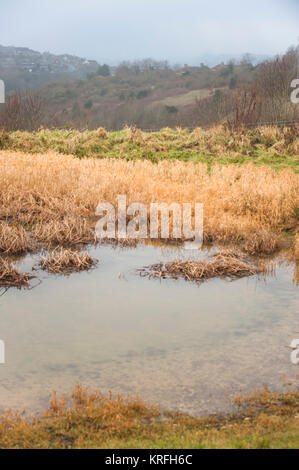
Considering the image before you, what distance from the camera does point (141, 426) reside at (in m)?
4.17

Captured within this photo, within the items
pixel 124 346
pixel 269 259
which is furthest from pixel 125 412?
pixel 269 259

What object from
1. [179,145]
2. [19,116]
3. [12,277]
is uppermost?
[19,116]

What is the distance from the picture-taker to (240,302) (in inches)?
289

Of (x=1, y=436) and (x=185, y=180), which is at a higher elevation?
(x=185, y=180)

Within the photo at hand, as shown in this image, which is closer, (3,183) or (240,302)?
(240,302)

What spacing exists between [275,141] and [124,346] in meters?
15.7

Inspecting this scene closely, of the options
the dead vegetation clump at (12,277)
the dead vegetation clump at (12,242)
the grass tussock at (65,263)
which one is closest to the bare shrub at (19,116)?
the dead vegetation clump at (12,242)

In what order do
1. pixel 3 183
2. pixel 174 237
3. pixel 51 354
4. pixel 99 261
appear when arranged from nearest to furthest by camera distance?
pixel 51 354 < pixel 99 261 < pixel 174 237 < pixel 3 183

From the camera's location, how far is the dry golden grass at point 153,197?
1039 centimetres

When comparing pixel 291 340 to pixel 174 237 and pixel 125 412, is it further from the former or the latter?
pixel 174 237

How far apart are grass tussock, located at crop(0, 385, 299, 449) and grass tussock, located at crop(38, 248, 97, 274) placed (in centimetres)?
404
